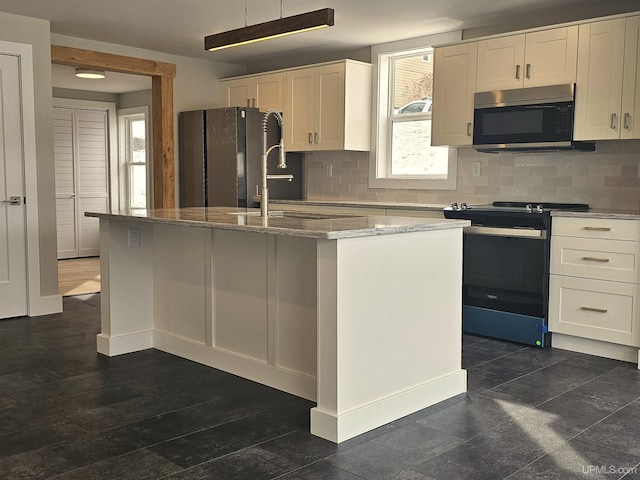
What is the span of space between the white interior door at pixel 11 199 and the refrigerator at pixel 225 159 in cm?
178

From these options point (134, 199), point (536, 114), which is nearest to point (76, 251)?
point (134, 199)

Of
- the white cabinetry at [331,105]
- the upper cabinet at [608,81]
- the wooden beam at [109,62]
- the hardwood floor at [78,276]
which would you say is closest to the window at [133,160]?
the hardwood floor at [78,276]

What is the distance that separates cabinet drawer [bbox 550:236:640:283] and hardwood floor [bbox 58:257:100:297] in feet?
13.6

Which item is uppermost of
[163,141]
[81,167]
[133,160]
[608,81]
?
[608,81]

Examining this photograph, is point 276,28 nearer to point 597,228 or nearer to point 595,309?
point 597,228

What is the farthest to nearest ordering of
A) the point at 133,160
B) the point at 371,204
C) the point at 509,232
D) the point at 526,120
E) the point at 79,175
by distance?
the point at 133,160 < the point at 79,175 < the point at 371,204 < the point at 526,120 < the point at 509,232

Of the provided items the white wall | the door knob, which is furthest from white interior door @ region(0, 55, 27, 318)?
the white wall

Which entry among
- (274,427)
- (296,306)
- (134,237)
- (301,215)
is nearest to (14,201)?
(134,237)

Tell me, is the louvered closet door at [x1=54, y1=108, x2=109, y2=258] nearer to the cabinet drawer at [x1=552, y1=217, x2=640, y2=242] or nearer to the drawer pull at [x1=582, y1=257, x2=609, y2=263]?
the cabinet drawer at [x1=552, y1=217, x2=640, y2=242]

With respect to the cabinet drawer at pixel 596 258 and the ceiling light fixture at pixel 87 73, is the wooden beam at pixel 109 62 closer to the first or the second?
the ceiling light fixture at pixel 87 73

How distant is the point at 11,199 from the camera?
5043mm

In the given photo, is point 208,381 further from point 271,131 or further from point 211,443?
point 271,131

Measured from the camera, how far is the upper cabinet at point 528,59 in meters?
4.41

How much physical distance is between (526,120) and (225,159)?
2864mm
